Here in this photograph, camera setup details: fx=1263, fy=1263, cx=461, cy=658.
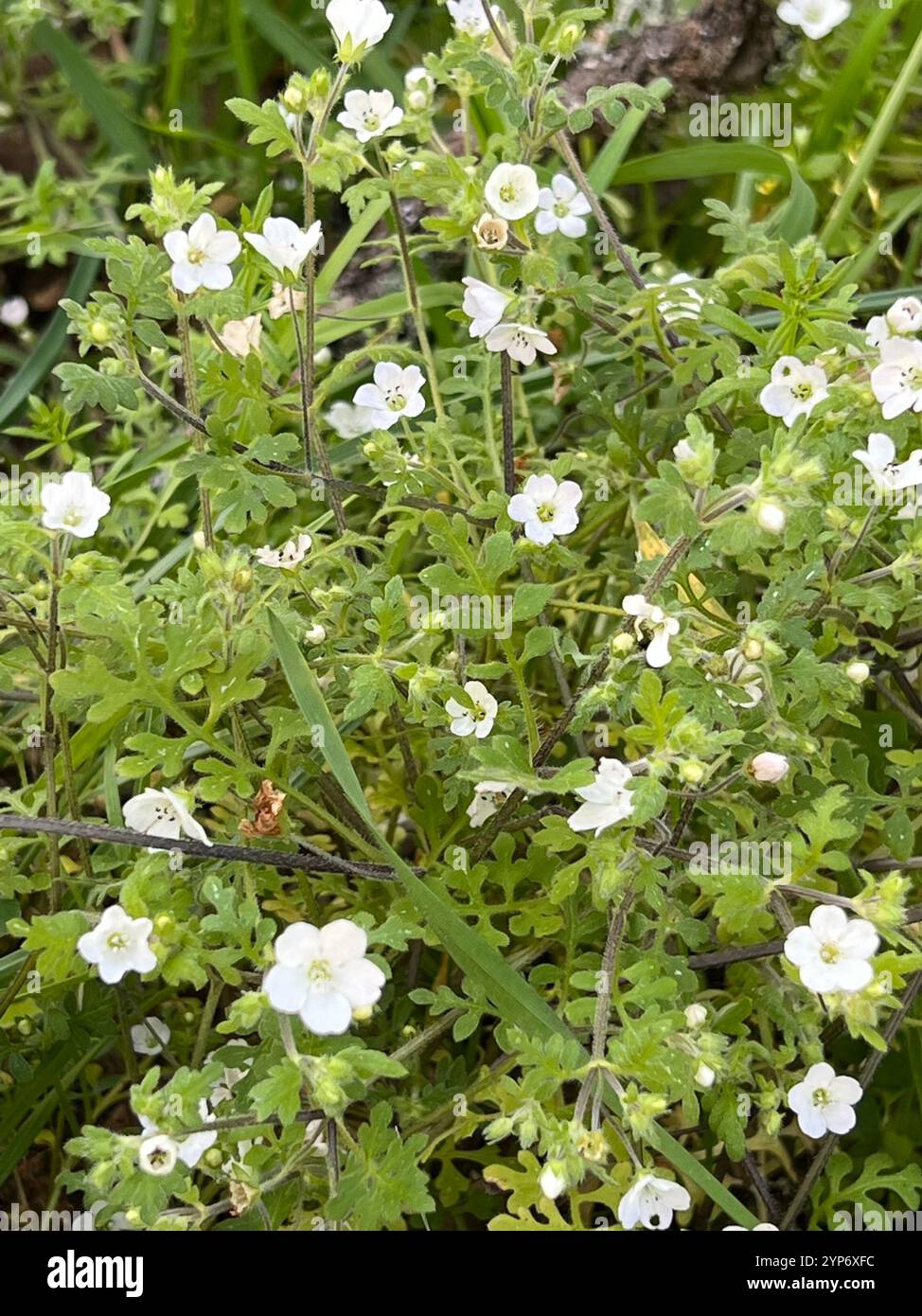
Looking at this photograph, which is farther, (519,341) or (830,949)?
(519,341)

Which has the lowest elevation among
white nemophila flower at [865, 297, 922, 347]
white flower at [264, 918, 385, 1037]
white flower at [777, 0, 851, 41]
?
white flower at [264, 918, 385, 1037]

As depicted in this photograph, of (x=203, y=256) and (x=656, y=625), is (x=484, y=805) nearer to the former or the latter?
(x=656, y=625)

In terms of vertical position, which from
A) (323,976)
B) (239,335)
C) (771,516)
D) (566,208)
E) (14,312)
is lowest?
(323,976)

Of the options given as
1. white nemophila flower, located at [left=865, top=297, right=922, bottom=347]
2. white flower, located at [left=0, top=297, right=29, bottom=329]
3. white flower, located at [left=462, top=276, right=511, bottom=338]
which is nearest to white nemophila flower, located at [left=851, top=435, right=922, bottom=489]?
white nemophila flower, located at [left=865, top=297, right=922, bottom=347]

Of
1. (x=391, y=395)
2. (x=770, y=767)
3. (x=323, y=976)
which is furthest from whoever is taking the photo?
Result: (x=391, y=395)

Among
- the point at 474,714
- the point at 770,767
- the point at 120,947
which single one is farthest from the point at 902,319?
the point at 120,947

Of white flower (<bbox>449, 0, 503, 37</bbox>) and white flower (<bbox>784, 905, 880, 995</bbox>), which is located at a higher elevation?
white flower (<bbox>449, 0, 503, 37</bbox>)

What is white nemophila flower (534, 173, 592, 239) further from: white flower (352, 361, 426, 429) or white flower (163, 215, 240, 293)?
white flower (163, 215, 240, 293)
